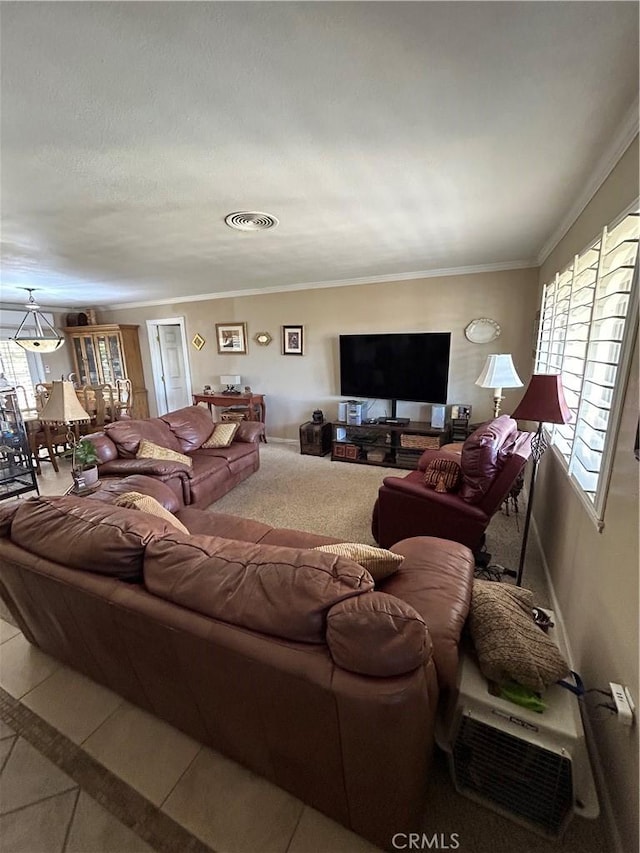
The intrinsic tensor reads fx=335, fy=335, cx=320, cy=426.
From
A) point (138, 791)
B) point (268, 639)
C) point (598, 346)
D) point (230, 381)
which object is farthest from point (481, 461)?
point (230, 381)

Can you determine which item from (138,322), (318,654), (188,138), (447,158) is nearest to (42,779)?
(318,654)

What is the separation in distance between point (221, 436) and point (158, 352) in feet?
12.0

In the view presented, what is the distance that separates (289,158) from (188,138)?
0.45 metres

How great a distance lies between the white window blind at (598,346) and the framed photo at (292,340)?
10.9ft

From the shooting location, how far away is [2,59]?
1029 mm

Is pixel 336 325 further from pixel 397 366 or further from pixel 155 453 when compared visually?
pixel 155 453

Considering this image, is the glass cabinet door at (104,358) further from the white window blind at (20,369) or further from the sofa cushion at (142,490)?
the sofa cushion at (142,490)

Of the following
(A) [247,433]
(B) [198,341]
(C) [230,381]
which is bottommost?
(A) [247,433]

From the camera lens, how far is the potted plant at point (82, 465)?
2344mm

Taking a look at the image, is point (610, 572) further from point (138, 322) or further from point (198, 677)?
point (138, 322)

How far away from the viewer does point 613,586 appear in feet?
3.99

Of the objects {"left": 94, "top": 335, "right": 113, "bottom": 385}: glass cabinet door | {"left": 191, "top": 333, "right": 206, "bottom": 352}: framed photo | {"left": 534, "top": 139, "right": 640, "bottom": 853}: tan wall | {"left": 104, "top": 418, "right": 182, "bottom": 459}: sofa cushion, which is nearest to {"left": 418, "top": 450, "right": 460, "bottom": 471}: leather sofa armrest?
{"left": 534, "top": 139, "right": 640, "bottom": 853}: tan wall

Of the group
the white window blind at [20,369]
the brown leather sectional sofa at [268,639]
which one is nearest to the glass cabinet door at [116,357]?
the white window blind at [20,369]

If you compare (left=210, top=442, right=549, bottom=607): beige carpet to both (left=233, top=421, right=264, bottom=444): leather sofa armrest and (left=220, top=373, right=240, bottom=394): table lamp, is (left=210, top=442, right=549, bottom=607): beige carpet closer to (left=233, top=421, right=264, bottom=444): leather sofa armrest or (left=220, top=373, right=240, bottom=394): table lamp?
(left=233, top=421, right=264, bottom=444): leather sofa armrest
